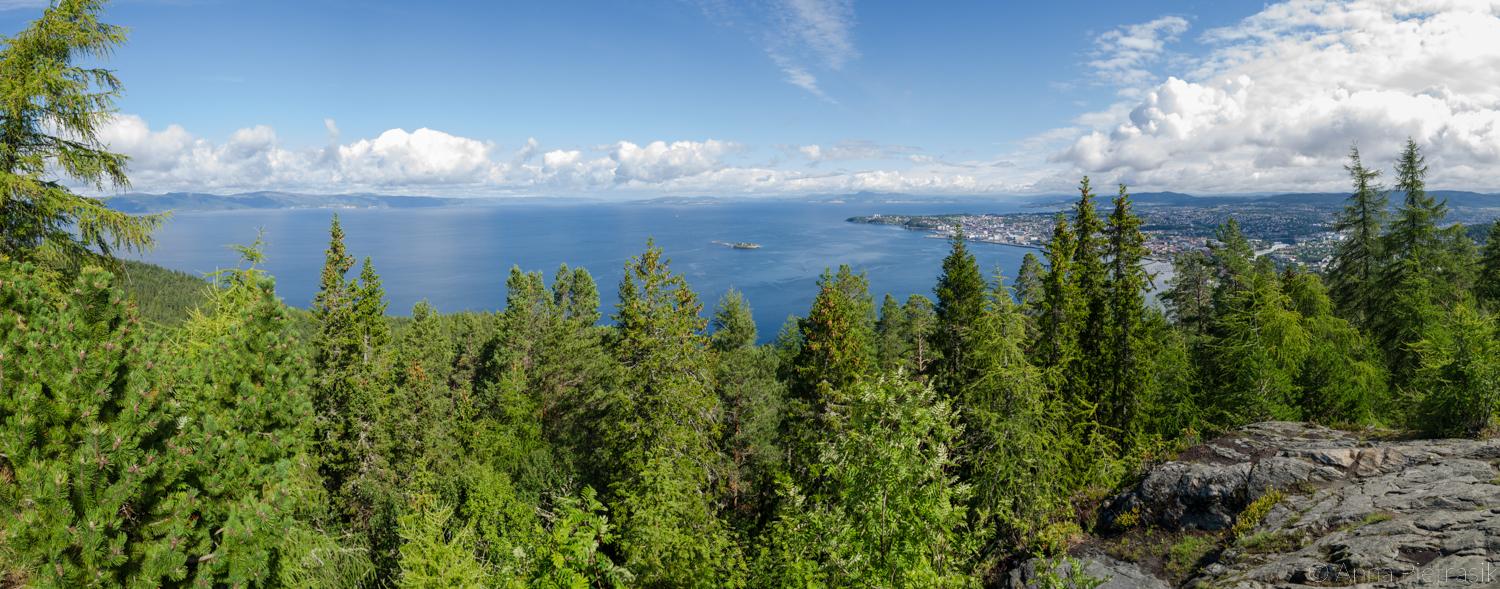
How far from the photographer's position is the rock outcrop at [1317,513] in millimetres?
8477

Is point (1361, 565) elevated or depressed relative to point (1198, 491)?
elevated

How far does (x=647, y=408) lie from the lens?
781 inches

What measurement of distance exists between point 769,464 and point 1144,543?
12693 millimetres

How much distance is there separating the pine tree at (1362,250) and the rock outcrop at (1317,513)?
19.3 meters

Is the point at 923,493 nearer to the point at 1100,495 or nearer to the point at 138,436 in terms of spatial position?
the point at 138,436

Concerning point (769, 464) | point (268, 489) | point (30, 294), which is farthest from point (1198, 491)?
point (30, 294)

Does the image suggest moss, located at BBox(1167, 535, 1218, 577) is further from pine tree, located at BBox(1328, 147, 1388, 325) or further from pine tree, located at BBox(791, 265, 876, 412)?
pine tree, located at BBox(1328, 147, 1388, 325)

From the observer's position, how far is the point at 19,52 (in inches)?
356

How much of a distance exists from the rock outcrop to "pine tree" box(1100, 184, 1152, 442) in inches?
142

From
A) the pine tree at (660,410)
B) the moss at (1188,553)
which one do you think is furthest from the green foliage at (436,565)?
the moss at (1188,553)

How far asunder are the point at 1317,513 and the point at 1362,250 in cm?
2750

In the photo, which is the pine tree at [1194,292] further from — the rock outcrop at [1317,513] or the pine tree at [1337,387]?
the rock outcrop at [1317,513]

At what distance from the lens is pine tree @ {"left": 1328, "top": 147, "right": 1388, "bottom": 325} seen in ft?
92.7

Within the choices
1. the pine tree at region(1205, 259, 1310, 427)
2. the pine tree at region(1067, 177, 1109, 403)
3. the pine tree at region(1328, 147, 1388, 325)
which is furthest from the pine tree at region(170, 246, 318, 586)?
the pine tree at region(1328, 147, 1388, 325)
